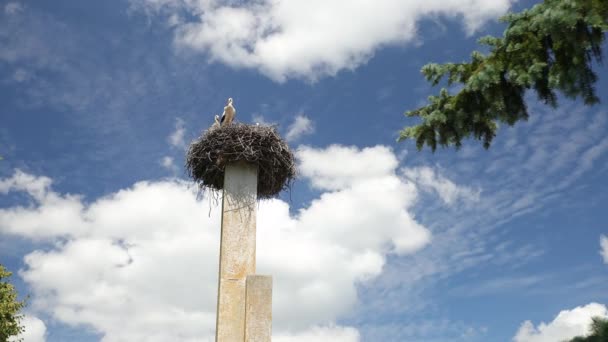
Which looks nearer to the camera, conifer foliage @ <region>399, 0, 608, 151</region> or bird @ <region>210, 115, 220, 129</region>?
conifer foliage @ <region>399, 0, 608, 151</region>

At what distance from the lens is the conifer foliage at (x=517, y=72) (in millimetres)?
4301

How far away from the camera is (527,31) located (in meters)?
4.66

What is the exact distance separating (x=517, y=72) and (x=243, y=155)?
605 cm

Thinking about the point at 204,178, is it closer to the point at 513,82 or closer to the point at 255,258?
the point at 255,258

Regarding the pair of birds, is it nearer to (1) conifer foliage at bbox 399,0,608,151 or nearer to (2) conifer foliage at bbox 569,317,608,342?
(1) conifer foliage at bbox 399,0,608,151

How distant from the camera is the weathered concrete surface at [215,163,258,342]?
29.5ft

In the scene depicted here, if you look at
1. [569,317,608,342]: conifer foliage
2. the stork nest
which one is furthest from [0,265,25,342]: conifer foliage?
[569,317,608,342]: conifer foliage

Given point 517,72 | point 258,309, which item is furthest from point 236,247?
point 517,72

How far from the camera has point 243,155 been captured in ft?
32.7

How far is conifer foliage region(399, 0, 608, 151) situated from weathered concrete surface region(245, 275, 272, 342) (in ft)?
15.3

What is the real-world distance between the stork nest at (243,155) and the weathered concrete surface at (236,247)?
27 cm

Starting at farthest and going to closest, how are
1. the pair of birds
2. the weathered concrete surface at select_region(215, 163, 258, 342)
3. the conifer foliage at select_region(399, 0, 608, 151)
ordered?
the pair of birds < the weathered concrete surface at select_region(215, 163, 258, 342) < the conifer foliage at select_region(399, 0, 608, 151)

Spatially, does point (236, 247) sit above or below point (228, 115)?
below

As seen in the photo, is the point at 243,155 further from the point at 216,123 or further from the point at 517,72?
the point at 517,72
